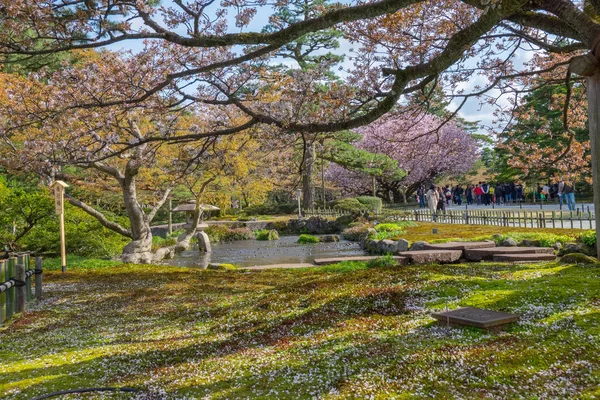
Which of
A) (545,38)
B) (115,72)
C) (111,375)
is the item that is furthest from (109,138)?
(545,38)

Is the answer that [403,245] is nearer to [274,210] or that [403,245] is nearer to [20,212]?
[20,212]

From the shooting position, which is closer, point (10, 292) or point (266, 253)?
point (10, 292)

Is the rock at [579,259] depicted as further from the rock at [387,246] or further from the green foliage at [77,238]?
the green foliage at [77,238]

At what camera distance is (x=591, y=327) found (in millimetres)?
4008

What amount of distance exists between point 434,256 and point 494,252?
1255mm

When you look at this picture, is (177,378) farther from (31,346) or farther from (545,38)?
(545,38)

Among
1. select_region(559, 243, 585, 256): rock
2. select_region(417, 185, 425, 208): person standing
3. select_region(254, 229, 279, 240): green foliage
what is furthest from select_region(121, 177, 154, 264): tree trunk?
select_region(417, 185, 425, 208): person standing

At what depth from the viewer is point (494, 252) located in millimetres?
10148

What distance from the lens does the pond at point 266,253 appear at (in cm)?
1678

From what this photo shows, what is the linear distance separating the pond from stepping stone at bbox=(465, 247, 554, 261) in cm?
631

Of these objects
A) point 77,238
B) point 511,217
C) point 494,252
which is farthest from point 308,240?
point 494,252

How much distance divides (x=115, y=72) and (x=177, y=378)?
260 inches

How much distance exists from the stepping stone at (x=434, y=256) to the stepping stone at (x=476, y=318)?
547cm

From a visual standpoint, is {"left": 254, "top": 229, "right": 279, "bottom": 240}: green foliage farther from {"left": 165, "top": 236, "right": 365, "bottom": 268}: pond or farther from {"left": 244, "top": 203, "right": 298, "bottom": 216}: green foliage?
{"left": 244, "top": 203, "right": 298, "bottom": 216}: green foliage
